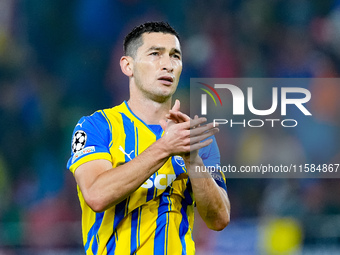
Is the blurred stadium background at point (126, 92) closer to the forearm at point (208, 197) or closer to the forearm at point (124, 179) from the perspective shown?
the forearm at point (208, 197)

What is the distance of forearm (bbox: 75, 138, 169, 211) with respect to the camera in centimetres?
208

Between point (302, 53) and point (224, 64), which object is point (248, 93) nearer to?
point (224, 64)

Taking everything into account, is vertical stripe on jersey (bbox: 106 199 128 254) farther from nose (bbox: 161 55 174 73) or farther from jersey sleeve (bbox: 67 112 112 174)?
nose (bbox: 161 55 174 73)

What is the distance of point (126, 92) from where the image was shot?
5648 millimetres

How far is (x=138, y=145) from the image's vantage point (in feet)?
7.97

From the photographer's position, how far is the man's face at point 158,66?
2598 mm

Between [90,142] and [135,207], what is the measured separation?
37 cm

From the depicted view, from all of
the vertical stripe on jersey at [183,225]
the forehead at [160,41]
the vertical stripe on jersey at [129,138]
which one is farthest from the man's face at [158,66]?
the vertical stripe on jersey at [183,225]

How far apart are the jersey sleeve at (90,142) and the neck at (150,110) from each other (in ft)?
0.72

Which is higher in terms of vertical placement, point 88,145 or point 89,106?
point 89,106

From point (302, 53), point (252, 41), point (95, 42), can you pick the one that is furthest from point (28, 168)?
point (302, 53)

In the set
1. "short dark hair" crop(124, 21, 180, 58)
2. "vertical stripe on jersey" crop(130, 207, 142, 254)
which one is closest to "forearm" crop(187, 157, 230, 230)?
"vertical stripe on jersey" crop(130, 207, 142, 254)

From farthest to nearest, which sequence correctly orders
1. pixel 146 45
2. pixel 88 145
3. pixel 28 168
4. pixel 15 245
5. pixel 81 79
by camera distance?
pixel 81 79
pixel 28 168
pixel 15 245
pixel 146 45
pixel 88 145

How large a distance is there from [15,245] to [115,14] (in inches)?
113
